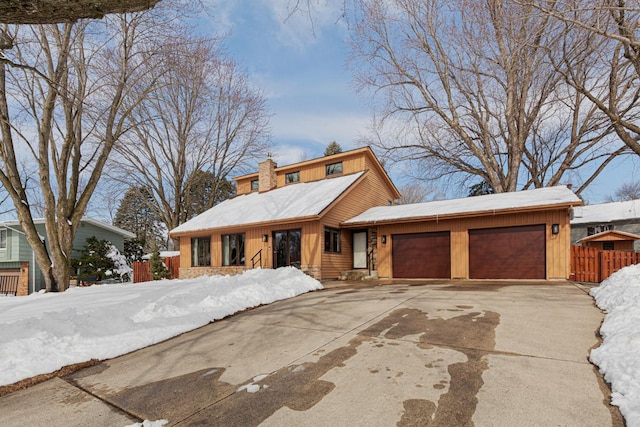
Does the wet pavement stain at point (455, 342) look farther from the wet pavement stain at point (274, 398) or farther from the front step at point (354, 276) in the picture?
the front step at point (354, 276)

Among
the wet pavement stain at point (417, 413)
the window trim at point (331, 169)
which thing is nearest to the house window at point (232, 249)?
the window trim at point (331, 169)

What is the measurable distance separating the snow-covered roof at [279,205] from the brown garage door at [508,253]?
5848mm

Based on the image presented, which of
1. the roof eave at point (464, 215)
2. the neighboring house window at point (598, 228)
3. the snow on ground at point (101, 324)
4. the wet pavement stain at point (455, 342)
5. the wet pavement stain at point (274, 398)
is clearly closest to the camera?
the wet pavement stain at point (455, 342)

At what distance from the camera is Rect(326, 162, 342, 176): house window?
17.9 meters

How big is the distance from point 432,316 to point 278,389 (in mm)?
3326

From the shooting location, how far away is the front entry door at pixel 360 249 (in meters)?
15.3

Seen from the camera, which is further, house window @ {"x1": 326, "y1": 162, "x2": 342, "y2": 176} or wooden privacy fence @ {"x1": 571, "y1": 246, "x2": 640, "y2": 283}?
house window @ {"x1": 326, "y1": 162, "x2": 342, "y2": 176}

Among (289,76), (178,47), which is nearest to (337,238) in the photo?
(289,76)

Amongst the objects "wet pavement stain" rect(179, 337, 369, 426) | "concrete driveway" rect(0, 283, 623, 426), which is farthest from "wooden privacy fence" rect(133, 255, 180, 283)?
"wet pavement stain" rect(179, 337, 369, 426)

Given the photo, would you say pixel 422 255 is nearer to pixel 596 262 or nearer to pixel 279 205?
pixel 596 262

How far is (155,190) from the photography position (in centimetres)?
2247

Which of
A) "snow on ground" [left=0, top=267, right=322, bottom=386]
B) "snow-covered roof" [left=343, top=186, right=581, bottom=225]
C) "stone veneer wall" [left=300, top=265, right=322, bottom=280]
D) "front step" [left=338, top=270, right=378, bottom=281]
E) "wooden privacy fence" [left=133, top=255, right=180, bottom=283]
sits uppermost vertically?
"snow-covered roof" [left=343, top=186, right=581, bottom=225]

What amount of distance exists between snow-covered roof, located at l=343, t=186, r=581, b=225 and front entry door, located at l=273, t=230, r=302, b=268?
235cm

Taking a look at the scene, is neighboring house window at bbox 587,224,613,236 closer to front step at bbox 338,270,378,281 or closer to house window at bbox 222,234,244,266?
front step at bbox 338,270,378,281
